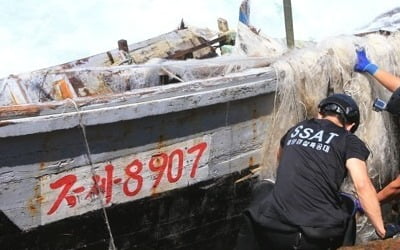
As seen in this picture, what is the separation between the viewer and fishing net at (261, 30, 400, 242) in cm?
466

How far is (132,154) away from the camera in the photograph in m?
3.97

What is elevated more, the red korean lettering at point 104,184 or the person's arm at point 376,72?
the person's arm at point 376,72

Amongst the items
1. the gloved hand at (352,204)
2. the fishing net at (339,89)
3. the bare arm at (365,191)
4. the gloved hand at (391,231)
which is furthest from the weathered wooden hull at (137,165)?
the gloved hand at (391,231)

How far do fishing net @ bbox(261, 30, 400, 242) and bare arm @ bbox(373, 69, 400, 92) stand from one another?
0.50ft

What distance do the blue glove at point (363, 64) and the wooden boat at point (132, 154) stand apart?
79cm

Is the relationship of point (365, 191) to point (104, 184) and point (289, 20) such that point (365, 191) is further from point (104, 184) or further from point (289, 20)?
point (289, 20)

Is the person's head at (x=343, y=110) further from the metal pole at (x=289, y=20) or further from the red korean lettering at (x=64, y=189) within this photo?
the red korean lettering at (x=64, y=189)

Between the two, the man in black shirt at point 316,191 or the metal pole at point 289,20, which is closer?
the man in black shirt at point 316,191

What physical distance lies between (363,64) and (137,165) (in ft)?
6.73

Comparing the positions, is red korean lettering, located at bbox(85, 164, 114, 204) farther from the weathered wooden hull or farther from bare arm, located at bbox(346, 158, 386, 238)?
bare arm, located at bbox(346, 158, 386, 238)

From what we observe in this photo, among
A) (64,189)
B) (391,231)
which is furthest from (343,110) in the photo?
(64,189)

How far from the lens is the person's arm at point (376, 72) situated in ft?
15.4

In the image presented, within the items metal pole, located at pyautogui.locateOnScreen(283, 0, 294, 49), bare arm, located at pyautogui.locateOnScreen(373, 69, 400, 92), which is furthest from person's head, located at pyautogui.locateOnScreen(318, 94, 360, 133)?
metal pole, located at pyautogui.locateOnScreen(283, 0, 294, 49)

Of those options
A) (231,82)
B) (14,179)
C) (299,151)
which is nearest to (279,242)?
(299,151)
